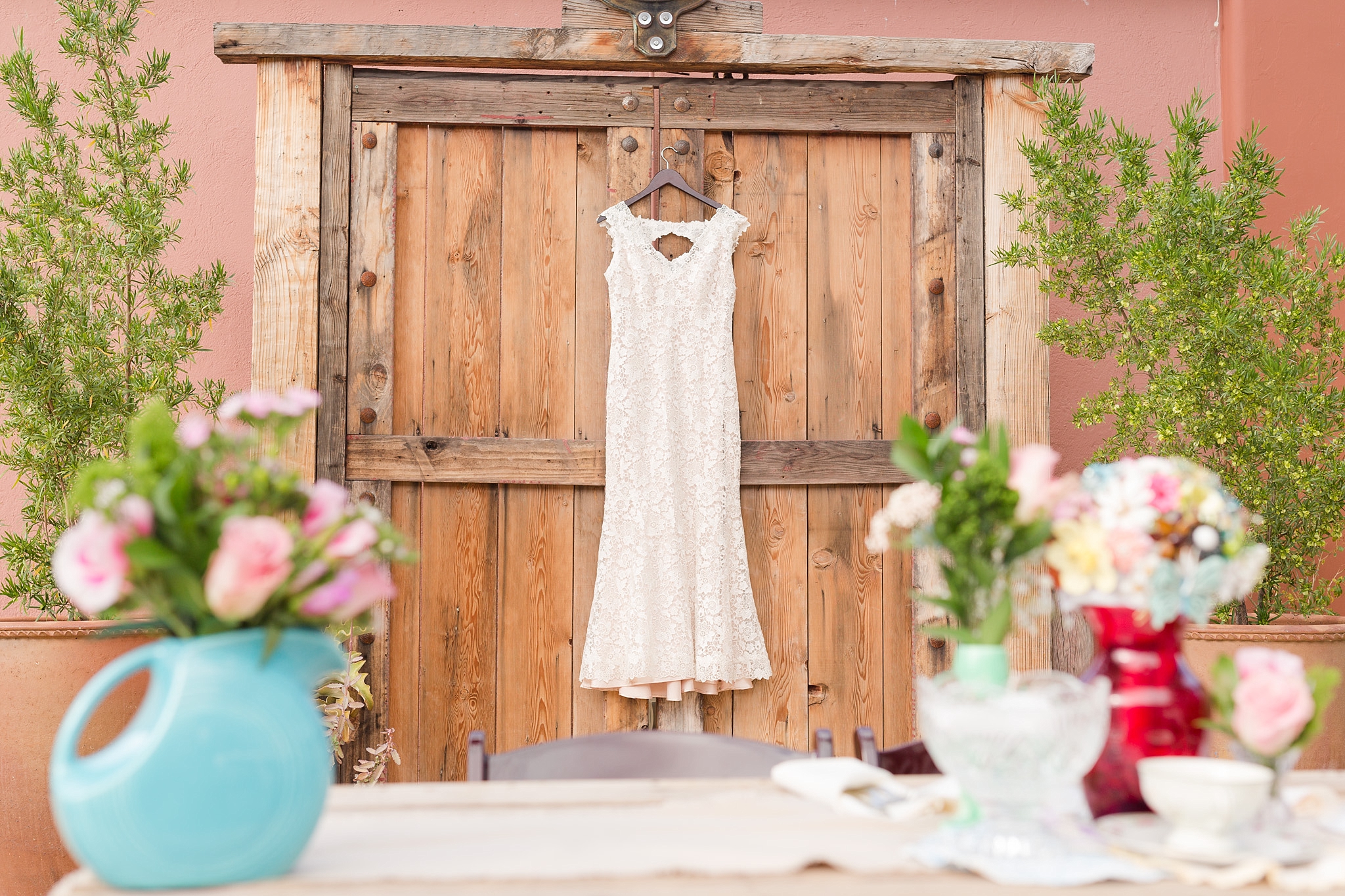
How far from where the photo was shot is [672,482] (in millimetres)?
2387

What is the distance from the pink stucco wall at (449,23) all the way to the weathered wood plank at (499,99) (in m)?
0.44

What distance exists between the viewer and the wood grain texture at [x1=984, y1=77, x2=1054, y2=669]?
2494mm

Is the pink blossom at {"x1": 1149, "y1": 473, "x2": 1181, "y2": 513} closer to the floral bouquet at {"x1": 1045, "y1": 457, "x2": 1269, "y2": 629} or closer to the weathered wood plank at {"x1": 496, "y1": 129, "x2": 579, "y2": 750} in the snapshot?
the floral bouquet at {"x1": 1045, "y1": 457, "x2": 1269, "y2": 629}

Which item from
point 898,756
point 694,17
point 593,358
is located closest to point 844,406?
point 593,358

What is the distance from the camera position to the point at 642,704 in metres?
2.43

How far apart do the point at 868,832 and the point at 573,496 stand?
1.57 m

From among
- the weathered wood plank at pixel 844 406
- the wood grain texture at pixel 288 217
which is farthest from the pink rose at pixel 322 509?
the weathered wood plank at pixel 844 406

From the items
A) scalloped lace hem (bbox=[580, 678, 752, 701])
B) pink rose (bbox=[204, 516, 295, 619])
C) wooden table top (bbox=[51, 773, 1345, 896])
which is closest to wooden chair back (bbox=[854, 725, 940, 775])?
wooden table top (bbox=[51, 773, 1345, 896])

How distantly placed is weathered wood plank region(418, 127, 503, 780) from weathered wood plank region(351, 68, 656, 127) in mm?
56

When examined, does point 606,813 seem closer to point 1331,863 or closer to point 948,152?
point 1331,863

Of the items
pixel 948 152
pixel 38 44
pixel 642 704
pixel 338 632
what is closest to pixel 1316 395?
pixel 948 152

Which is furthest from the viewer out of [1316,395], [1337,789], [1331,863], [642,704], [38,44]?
[38,44]

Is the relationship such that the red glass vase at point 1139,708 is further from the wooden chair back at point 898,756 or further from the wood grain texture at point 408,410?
the wood grain texture at point 408,410

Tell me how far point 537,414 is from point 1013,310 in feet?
4.22
